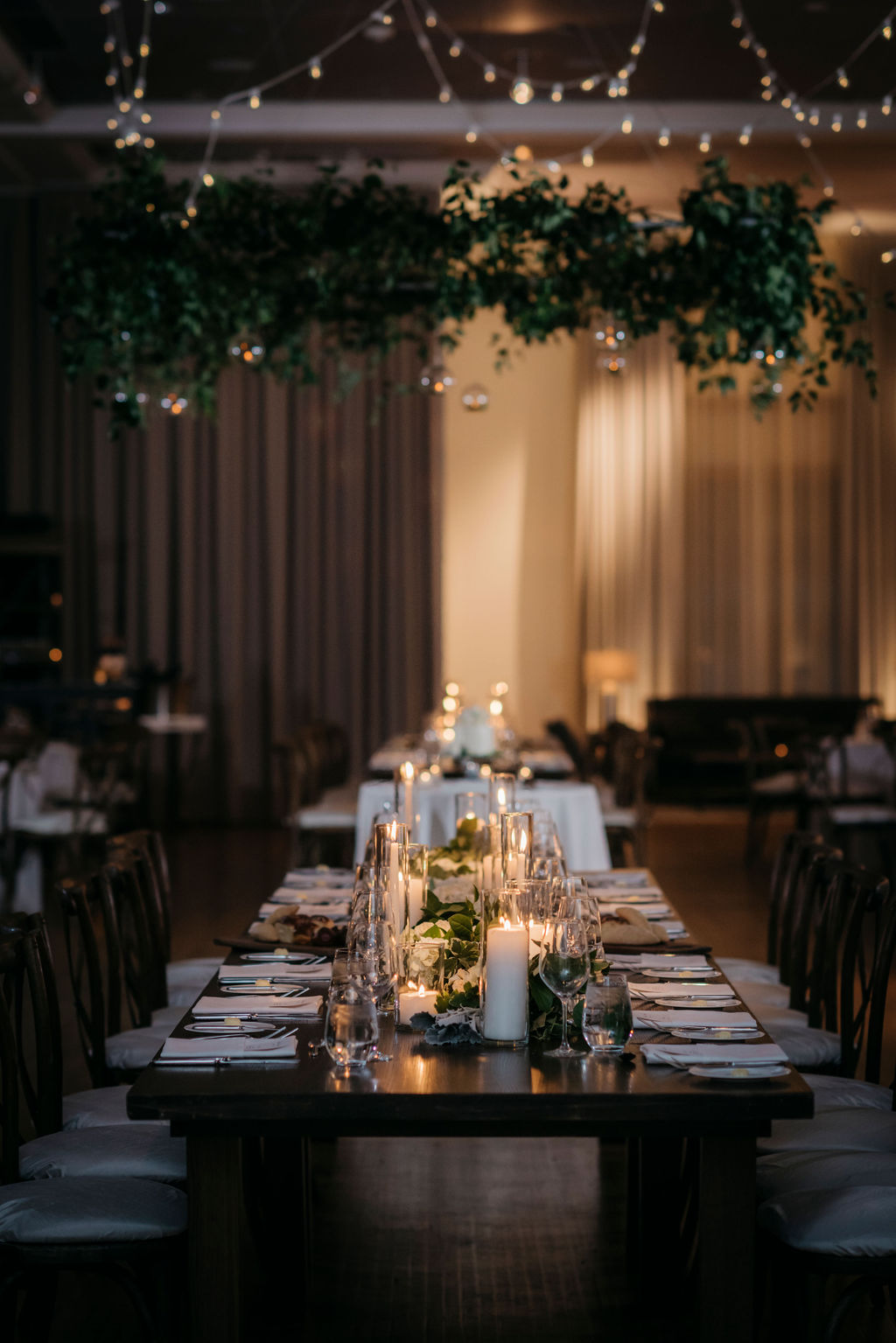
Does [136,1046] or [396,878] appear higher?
[396,878]

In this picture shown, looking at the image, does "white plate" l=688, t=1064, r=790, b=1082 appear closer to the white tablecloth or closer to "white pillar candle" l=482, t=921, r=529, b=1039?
"white pillar candle" l=482, t=921, r=529, b=1039

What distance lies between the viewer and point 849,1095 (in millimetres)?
2699

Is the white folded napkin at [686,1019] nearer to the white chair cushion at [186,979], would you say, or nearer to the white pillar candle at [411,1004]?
the white pillar candle at [411,1004]

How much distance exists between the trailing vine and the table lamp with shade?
5275 mm

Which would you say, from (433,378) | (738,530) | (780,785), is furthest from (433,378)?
(738,530)

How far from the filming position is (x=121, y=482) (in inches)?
417

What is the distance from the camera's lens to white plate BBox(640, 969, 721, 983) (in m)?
2.57

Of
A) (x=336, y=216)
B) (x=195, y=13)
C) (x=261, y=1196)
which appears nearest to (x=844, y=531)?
(x=195, y=13)

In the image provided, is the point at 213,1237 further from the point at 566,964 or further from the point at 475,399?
the point at 475,399

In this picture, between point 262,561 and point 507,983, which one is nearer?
point 507,983

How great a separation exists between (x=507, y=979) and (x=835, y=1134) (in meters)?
0.74

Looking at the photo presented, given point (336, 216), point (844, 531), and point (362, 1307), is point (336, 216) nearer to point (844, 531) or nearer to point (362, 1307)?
point (362, 1307)

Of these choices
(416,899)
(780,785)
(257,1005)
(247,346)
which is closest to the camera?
(257,1005)

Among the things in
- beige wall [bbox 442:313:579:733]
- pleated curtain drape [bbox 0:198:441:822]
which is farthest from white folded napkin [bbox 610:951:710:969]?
beige wall [bbox 442:313:579:733]
